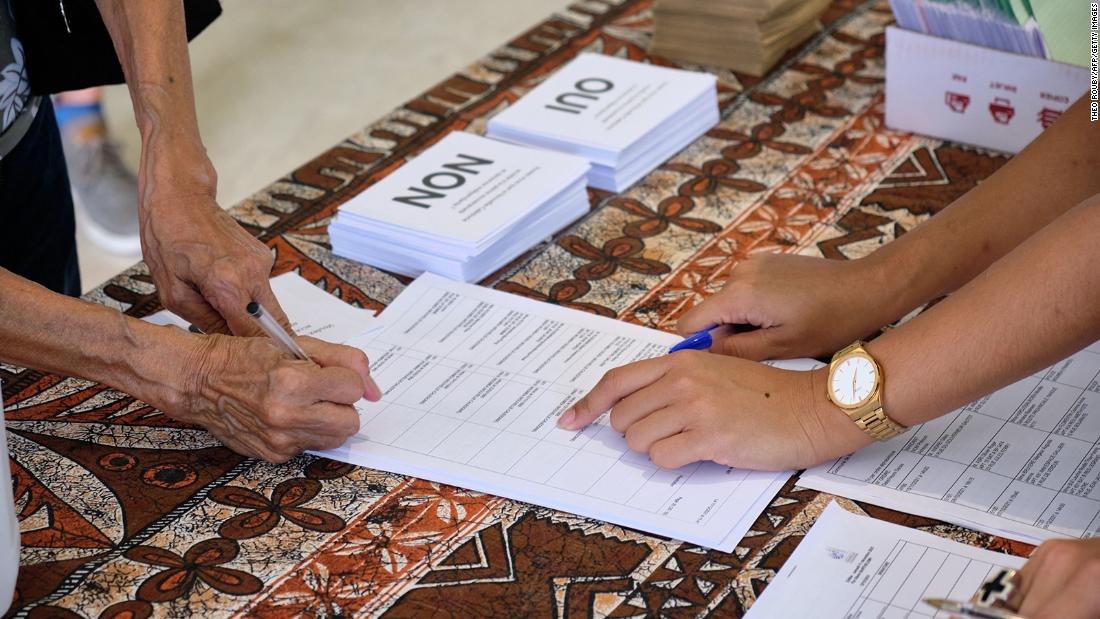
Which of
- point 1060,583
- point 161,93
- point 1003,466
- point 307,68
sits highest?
point 161,93

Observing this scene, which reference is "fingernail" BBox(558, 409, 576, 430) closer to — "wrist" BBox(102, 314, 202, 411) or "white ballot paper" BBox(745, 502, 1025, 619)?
"white ballot paper" BBox(745, 502, 1025, 619)

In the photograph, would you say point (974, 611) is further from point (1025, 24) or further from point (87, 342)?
point (1025, 24)

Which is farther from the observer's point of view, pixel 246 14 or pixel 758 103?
pixel 246 14

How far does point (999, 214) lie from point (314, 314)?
2.65 ft

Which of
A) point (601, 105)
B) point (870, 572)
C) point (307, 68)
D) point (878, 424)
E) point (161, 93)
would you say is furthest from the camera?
point (307, 68)

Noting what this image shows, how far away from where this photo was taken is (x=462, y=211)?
1.65 meters

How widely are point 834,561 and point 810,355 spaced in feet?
1.09

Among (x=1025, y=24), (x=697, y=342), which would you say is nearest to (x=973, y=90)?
(x=1025, y=24)

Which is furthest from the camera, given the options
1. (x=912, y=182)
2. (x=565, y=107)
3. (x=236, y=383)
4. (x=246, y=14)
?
(x=246, y=14)

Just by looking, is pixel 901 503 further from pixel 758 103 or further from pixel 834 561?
pixel 758 103

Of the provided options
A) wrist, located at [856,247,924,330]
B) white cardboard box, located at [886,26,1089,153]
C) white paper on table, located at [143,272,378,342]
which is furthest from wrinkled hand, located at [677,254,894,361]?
white cardboard box, located at [886,26,1089,153]

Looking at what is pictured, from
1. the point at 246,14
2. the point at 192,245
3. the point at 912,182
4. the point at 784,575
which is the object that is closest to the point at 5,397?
the point at 192,245

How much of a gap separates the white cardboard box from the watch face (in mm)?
730

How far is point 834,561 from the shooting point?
1.12m
